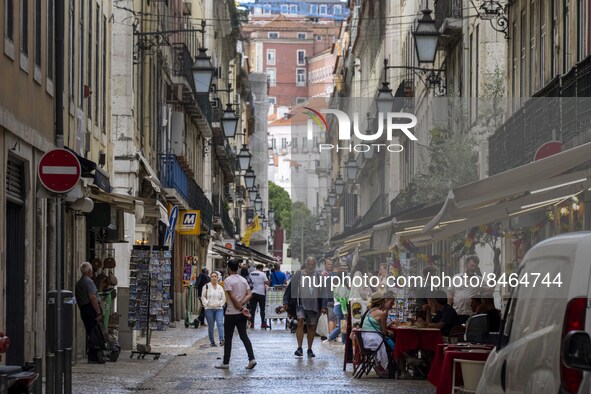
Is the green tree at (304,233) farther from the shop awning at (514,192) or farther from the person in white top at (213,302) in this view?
the person in white top at (213,302)

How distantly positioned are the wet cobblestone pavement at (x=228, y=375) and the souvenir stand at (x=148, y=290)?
59 cm

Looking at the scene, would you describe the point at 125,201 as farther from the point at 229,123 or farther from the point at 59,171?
the point at 229,123

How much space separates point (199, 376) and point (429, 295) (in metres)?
3.81

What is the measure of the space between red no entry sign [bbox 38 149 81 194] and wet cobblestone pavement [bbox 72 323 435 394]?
2879mm

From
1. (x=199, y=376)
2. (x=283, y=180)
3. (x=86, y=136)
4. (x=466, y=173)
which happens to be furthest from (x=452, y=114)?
(x=283, y=180)

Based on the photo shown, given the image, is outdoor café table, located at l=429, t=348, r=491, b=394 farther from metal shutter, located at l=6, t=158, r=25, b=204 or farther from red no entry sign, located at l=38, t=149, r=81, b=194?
metal shutter, located at l=6, t=158, r=25, b=204

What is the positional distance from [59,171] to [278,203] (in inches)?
6243

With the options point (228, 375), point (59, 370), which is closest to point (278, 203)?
point (228, 375)

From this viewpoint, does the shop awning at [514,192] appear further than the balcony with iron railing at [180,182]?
No

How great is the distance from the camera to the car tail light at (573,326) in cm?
806

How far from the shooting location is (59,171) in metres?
17.4

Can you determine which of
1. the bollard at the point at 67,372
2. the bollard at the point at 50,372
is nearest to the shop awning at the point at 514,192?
the bollard at the point at 67,372

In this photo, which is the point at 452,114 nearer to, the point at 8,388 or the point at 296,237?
the point at 296,237

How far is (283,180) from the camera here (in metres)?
198
